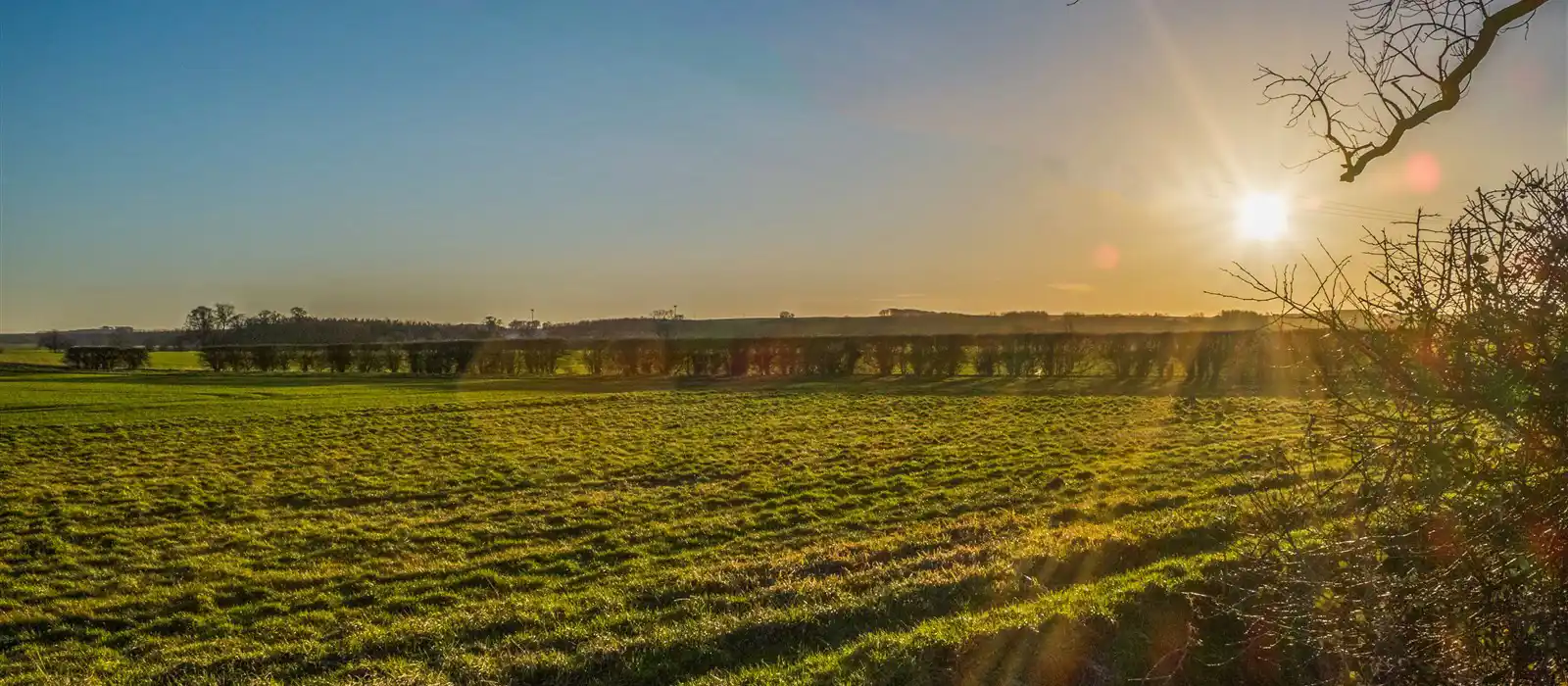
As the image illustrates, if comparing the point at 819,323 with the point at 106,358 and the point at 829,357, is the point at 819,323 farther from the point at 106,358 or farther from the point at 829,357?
the point at 106,358

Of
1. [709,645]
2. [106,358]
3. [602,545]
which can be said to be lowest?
[602,545]

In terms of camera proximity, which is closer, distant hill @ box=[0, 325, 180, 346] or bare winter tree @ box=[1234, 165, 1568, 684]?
bare winter tree @ box=[1234, 165, 1568, 684]

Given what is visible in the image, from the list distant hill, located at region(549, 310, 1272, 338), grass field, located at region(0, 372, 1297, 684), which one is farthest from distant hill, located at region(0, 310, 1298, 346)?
grass field, located at region(0, 372, 1297, 684)

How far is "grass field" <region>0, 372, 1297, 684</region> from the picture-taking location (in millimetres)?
5734

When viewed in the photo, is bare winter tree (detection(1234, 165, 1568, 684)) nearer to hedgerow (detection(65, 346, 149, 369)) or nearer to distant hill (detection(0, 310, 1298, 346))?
distant hill (detection(0, 310, 1298, 346))

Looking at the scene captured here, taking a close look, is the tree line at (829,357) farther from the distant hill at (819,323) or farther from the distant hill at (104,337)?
the distant hill at (104,337)

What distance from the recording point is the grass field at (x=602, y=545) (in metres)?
5.73

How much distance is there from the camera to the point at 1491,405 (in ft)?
9.46

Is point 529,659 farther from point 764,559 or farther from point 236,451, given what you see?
point 236,451

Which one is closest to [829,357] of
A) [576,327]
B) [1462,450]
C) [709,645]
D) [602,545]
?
[602,545]

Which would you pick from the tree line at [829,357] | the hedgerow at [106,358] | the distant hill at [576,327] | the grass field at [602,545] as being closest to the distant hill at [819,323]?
the distant hill at [576,327]

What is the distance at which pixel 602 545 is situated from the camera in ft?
33.3

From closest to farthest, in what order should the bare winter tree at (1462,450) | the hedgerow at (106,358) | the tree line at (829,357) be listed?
the bare winter tree at (1462,450), the tree line at (829,357), the hedgerow at (106,358)

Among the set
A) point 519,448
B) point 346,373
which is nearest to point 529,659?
point 519,448
